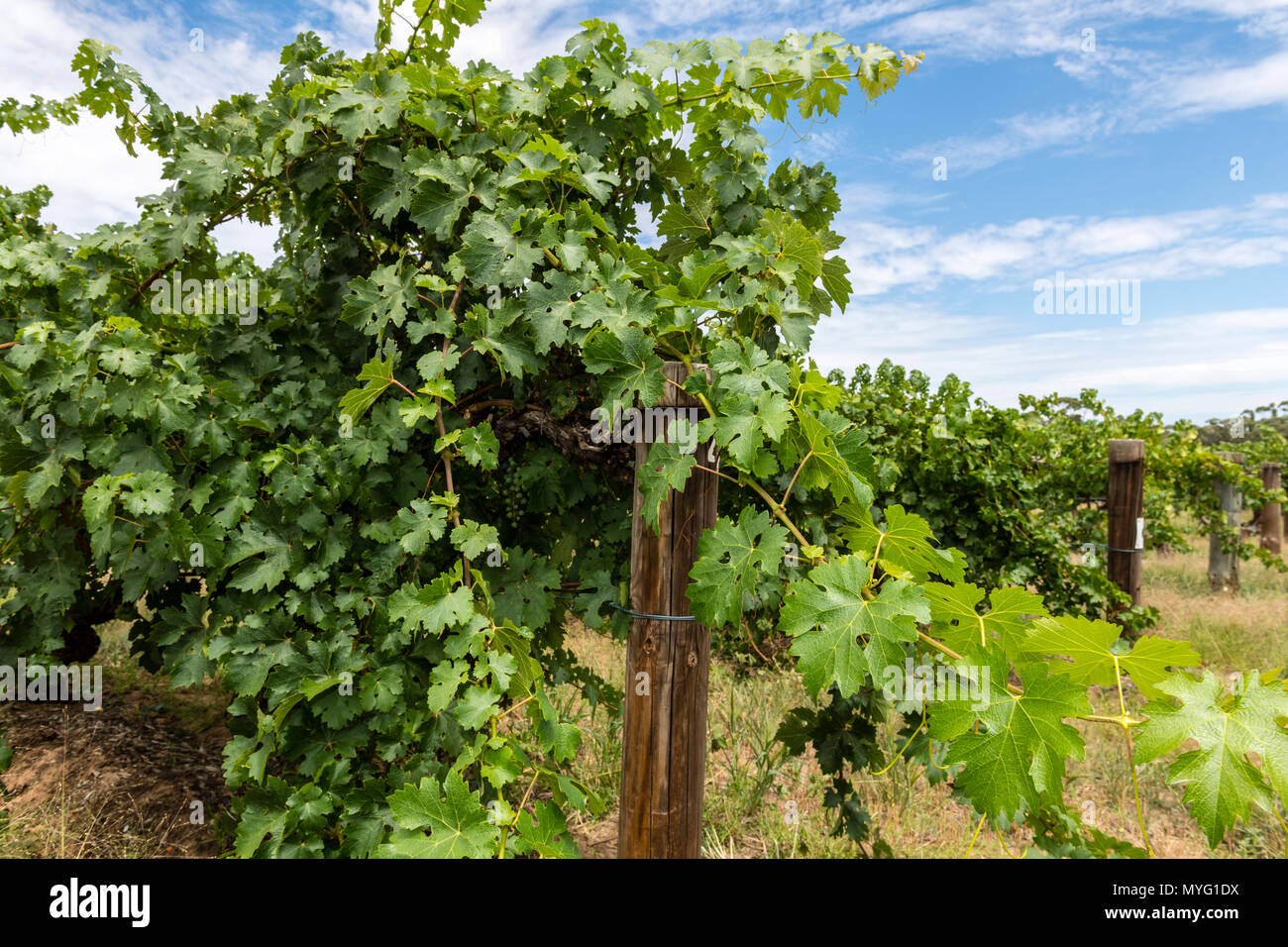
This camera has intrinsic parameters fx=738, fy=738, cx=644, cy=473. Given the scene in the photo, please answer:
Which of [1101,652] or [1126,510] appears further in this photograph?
[1126,510]

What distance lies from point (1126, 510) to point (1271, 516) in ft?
31.1

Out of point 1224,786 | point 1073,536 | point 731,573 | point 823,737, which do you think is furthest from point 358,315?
point 1073,536

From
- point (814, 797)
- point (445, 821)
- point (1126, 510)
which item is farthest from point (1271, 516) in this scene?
point (445, 821)

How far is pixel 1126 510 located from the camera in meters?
5.32

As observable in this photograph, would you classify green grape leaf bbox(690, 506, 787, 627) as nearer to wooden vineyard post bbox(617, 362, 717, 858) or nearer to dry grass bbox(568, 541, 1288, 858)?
wooden vineyard post bbox(617, 362, 717, 858)

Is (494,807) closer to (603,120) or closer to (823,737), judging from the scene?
(823,737)

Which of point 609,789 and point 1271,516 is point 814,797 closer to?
point 609,789

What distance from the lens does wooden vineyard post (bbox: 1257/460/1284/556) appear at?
34.5 ft

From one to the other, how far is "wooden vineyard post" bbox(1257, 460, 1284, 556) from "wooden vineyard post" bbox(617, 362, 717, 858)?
11.5 m

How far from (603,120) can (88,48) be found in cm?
180

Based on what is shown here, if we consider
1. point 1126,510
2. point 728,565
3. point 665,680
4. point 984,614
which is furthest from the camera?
point 1126,510

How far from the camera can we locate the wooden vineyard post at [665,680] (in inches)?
71.3

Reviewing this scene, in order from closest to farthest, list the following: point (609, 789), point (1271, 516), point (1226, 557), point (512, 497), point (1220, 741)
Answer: point (1220, 741), point (512, 497), point (609, 789), point (1226, 557), point (1271, 516)

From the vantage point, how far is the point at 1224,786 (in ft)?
3.59
